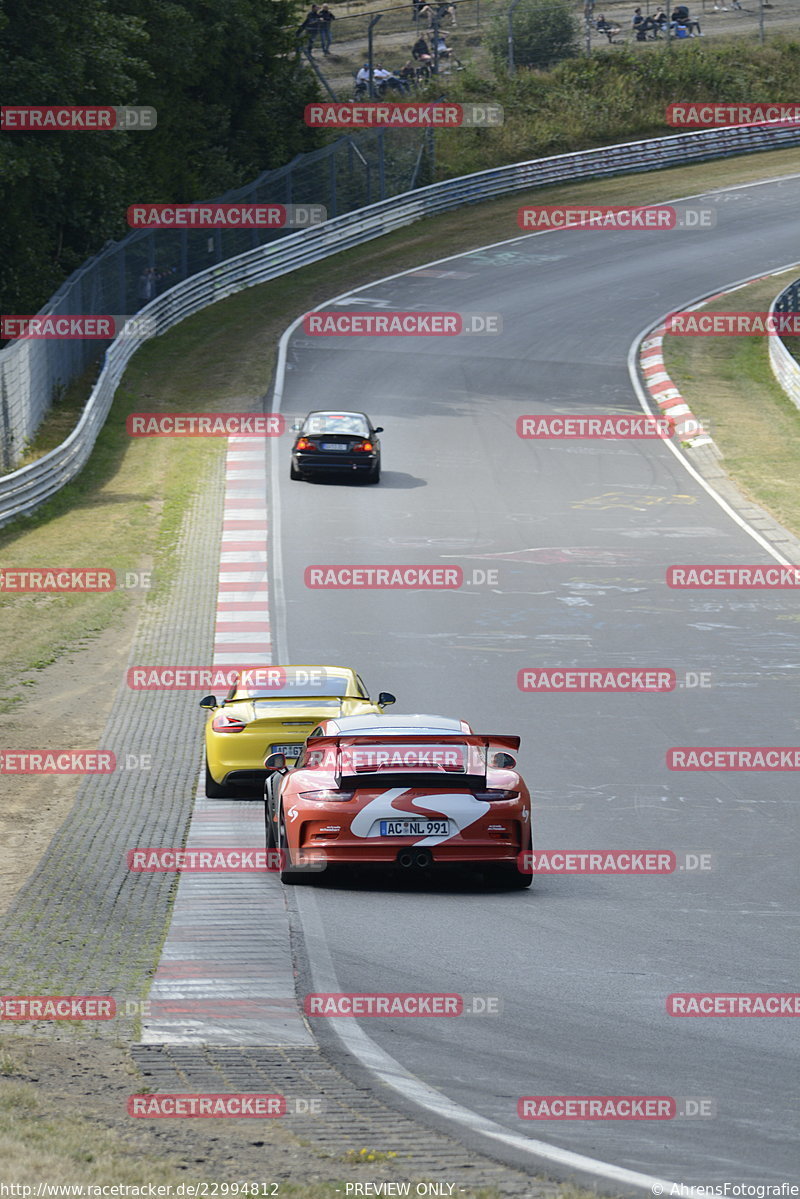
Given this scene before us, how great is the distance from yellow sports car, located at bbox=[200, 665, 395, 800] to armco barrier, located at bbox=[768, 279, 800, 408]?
2707cm

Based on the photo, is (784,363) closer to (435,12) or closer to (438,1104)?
(438,1104)

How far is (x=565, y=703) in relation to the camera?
Answer: 1839cm

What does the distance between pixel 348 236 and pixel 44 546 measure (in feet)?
104

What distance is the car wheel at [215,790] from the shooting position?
14.6 m

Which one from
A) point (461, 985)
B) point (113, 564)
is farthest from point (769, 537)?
point (461, 985)

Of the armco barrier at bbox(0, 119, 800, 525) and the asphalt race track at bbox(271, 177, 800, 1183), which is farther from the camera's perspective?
the armco barrier at bbox(0, 119, 800, 525)

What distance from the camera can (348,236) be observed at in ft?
188

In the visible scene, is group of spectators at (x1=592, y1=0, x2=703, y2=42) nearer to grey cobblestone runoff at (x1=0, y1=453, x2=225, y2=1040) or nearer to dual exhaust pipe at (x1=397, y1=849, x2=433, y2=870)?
grey cobblestone runoff at (x1=0, y1=453, x2=225, y2=1040)

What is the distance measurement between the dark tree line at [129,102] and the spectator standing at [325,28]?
9.10 m

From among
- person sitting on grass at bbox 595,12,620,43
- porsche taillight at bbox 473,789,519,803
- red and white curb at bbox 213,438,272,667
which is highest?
person sitting on grass at bbox 595,12,620,43

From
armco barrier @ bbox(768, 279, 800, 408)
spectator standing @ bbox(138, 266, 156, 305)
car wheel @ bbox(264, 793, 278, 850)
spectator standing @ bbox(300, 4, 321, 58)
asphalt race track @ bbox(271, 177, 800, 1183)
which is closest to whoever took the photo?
asphalt race track @ bbox(271, 177, 800, 1183)

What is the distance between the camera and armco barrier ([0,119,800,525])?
36344mm

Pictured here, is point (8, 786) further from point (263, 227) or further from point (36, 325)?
point (263, 227)

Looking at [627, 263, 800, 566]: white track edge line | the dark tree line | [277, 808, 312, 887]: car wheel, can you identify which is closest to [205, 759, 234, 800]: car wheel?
[277, 808, 312, 887]: car wheel
